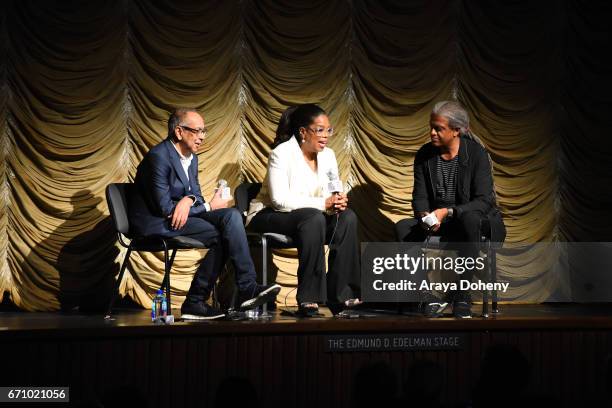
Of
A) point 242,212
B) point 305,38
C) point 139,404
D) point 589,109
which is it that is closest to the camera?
point 139,404

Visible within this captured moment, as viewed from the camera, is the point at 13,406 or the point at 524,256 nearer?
the point at 13,406

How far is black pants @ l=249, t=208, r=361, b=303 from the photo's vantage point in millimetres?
4422

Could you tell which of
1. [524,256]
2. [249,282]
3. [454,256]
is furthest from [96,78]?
[524,256]

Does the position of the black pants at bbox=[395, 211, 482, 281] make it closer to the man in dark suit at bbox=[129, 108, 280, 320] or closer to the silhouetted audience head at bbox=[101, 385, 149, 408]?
the man in dark suit at bbox=[129, 108, 280, 320]

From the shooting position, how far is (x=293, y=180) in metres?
4.74

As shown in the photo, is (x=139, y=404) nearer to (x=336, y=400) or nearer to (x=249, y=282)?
(x=336, y=400)

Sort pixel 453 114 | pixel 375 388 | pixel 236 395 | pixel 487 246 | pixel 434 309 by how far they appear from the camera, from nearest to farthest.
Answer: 1. pixel 236 395
2. pixel 375 388
3. pixel 434 309
4. pixel 487 246
5. pixel 453 114

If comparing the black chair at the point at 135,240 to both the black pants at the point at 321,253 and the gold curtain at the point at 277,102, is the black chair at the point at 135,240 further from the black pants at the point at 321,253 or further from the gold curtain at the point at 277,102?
the gold curtain at the point at 277,102

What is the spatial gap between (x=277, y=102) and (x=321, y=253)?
1.51 metres

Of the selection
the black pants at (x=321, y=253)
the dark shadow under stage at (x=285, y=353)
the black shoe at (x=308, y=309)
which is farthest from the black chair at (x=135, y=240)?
the black shoe at (x=308, y=309)

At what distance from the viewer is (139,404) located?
197 centimetres

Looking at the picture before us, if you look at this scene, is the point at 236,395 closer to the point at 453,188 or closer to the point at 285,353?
the point at 285,353

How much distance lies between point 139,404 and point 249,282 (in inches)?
93.8

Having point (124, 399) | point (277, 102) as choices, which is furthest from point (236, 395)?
point (277, 102)
